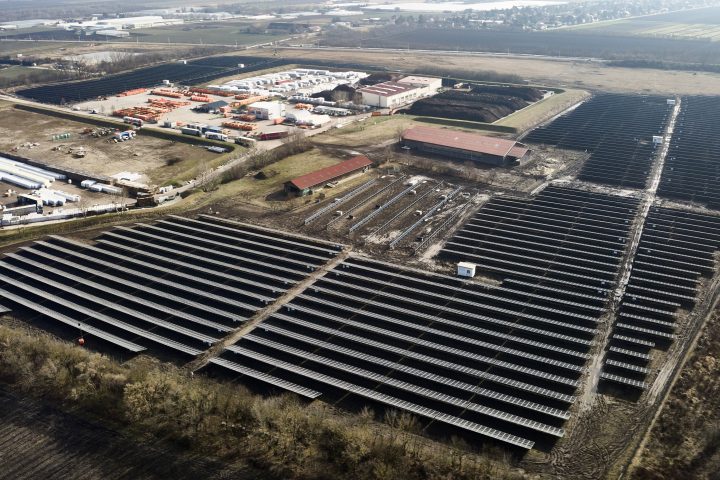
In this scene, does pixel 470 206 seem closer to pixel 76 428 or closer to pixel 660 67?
pixel 76 428

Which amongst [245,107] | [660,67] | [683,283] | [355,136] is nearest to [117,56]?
[245,107]

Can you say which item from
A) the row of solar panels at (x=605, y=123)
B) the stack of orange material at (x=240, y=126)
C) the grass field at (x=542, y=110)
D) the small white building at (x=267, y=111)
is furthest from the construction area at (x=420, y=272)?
the small white building at (x=267, y=111)

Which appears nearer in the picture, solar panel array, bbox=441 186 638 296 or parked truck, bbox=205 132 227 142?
solar panel array, bbox=441 186 638 296

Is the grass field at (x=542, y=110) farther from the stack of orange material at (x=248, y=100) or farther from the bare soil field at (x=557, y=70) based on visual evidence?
the stack of orange material at (x=248, y=100)

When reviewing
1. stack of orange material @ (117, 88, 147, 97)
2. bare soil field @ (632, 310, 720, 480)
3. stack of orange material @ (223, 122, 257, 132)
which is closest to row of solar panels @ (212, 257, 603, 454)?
bare soil field @ (632, 310, 720, 480)

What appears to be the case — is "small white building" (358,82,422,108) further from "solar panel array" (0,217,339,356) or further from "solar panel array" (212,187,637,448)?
"solar panel array" (212,187,637,448)

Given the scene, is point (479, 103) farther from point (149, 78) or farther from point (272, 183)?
point (149, 78)
